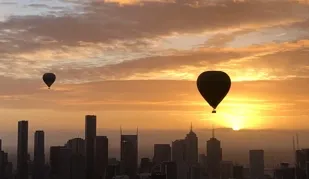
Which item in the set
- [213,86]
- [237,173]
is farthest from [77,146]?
[213,86]

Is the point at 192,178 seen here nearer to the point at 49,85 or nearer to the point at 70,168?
the point at 70,168

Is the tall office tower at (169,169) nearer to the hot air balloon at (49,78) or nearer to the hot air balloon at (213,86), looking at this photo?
the hot air balloon at (49,78)

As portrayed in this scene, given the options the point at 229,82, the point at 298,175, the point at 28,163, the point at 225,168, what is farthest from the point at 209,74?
the point at 28,163

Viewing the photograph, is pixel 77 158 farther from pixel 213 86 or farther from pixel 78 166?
pixel 213 86

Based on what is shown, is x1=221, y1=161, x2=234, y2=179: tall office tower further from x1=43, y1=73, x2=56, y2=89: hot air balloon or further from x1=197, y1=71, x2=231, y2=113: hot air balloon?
x1=197, y1=71, x2=231, y2=113: hot air balloon

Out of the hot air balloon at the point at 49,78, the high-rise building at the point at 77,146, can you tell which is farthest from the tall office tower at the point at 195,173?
the hot air balloon at the point at 49,78

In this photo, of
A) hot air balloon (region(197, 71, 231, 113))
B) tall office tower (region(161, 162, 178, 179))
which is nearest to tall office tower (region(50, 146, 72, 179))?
tall office tower (region(161, 162, 178, 179))

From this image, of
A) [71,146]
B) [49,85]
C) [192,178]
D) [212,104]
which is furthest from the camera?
[71,146]
